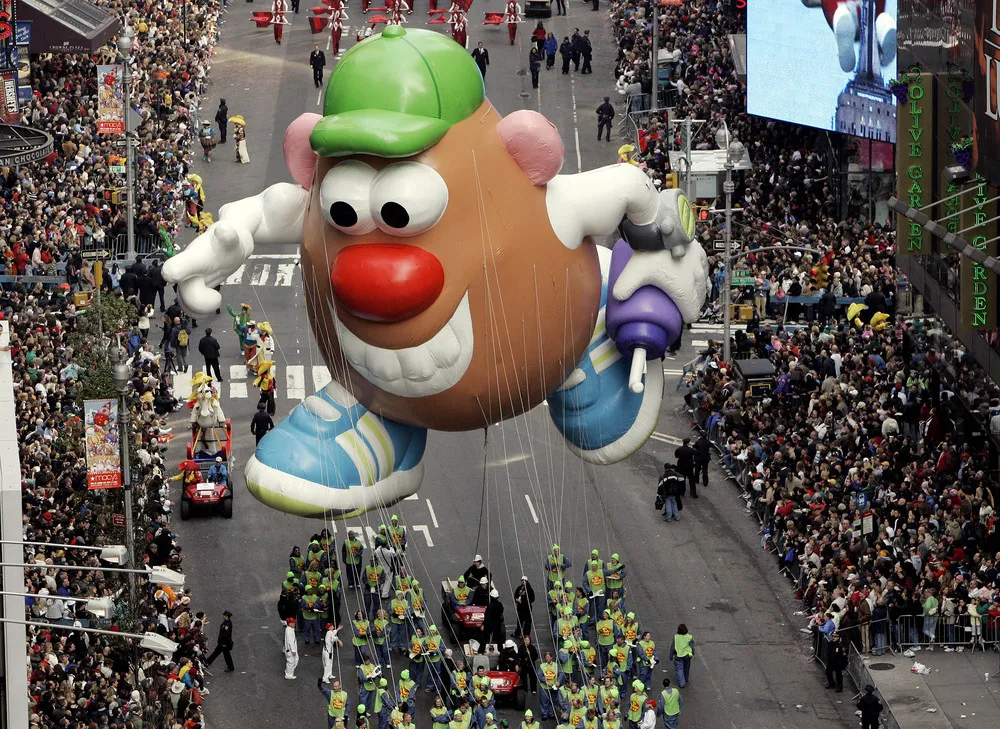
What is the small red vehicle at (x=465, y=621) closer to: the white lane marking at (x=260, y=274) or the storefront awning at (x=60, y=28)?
the white lane marking at (x=260, y=274)

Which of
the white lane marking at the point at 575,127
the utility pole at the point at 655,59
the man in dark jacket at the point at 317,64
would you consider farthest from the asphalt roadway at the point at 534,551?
the man in dark jacket at the point at 317,64

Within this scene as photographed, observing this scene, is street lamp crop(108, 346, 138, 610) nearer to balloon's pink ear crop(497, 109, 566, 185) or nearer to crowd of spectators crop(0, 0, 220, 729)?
crowd of spectators crop(0, 0, 220, 729)

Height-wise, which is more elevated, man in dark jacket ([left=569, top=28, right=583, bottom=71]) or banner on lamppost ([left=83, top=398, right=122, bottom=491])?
man in dark jacket ([left=569, top=28, right=583, bottom=71])

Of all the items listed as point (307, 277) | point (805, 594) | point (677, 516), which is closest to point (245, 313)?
point (677, 516)

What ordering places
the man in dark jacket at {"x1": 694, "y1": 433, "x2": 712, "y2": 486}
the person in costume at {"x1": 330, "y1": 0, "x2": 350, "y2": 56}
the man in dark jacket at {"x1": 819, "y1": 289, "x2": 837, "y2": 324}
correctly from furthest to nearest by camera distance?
the person in costume at {"x1": 330, "y1": 0, "x2": 350, "y2": 56}, the man in dark jacket at {"x1": 819, "y1": 289, "x2": 837, "y2": 324}, the man in dark jacket at {"x1": 694, "y1": 433, "x2": 712, "y2": 486}

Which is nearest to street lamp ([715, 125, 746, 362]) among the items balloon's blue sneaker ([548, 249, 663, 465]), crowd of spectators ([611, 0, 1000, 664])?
crowd of spectators ([611, 0, 1000, 664])

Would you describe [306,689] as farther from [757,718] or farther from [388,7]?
[388,7]

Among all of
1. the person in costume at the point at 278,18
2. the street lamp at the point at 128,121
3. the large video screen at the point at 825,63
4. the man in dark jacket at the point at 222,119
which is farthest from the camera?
the person in costume at the point at 278,18
